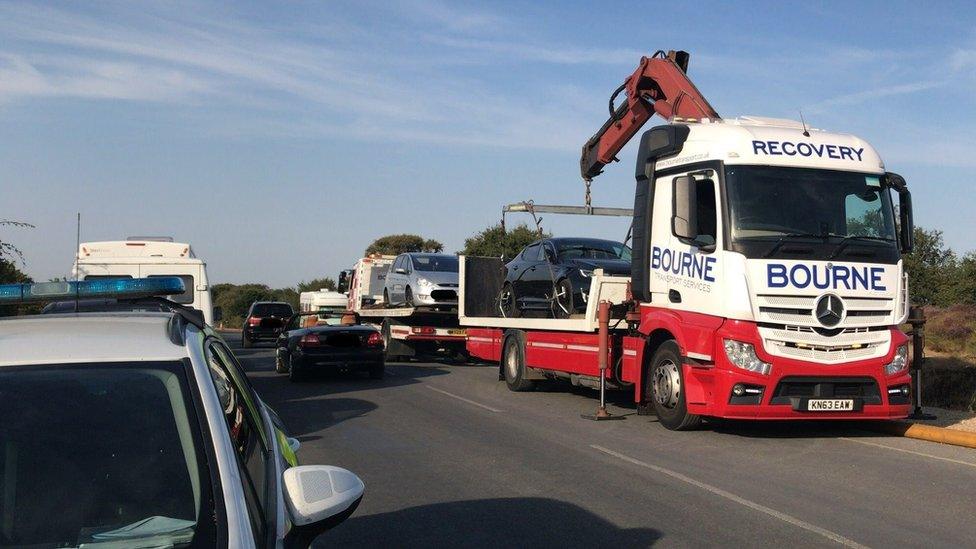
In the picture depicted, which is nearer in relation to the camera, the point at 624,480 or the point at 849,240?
the point at 624,480

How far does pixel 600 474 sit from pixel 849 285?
Answer: 3922 millimetres

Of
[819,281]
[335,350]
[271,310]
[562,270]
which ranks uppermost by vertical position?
[562,270]

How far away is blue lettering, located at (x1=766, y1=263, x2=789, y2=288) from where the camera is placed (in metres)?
10.9

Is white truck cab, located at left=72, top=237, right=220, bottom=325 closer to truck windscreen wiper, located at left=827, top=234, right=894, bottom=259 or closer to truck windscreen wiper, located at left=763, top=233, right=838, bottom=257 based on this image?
truck windscreen wiper, located at left=763, top=233, right=838, bottom=257

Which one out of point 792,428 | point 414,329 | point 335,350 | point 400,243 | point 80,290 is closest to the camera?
point 80,290

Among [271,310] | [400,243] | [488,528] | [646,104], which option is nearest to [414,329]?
[646,104]

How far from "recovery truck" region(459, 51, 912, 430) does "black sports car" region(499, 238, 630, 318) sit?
2785mm

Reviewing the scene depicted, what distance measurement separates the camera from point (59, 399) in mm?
3240

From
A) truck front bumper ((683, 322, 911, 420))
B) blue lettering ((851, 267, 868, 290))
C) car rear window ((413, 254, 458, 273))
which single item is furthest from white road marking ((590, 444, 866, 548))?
car rear window ((413, 254, 458, 273))

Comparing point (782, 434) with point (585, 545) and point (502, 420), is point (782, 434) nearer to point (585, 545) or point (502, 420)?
point (502, 420)

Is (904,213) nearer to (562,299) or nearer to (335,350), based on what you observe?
(562,299)

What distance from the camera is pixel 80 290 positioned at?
4164mm

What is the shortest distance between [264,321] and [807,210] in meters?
28.7

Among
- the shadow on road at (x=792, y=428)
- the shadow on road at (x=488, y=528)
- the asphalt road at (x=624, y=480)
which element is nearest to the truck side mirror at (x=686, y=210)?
the asphalt road at (x=624, y=480)
